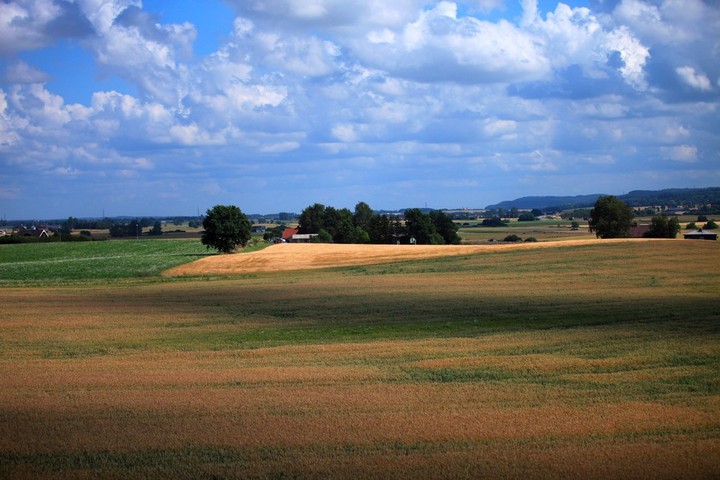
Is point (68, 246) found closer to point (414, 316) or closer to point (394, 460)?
point (414, 316)

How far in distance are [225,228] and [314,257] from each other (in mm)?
16032

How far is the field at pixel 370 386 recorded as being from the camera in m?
11.2

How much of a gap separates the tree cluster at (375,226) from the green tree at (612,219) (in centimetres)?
2375

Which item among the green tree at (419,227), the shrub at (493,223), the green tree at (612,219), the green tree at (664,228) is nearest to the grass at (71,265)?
the green tree at (419,227)

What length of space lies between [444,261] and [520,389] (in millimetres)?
46210

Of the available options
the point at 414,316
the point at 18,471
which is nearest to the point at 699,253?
the point at 414,316

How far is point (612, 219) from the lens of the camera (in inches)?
3797

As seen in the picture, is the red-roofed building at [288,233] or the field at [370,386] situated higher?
the red-roofed building at [288,233]

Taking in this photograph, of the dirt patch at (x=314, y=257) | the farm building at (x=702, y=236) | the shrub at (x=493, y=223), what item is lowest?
the farm building at (x=702, y=236)

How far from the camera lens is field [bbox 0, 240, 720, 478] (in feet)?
36.7

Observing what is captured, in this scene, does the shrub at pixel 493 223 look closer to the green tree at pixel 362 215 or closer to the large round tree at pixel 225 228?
the green tree at pixel 362 215

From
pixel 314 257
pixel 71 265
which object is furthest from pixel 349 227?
pixel 71 265

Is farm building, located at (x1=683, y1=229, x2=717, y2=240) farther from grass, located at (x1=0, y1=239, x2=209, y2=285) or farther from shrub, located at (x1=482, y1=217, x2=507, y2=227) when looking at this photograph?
shrub, located at (x1=482, y1=217, x2=507, y2=227)

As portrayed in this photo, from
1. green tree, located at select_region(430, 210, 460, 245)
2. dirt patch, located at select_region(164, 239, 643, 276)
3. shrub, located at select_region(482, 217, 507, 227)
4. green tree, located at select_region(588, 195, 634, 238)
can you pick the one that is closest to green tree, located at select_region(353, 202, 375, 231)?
green tree, located at select_region(430, 210, 460, 245)
